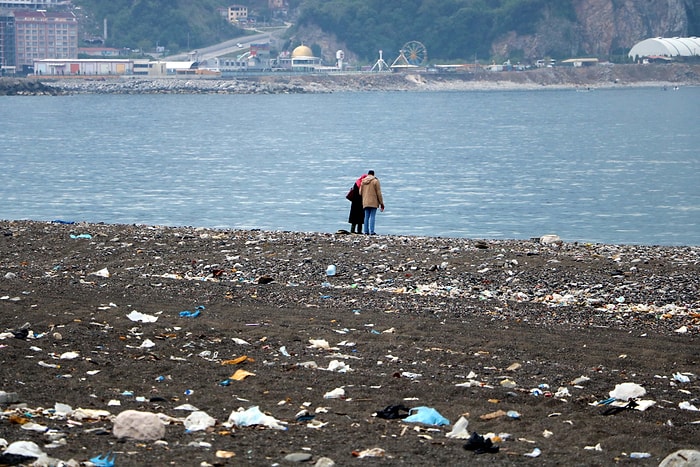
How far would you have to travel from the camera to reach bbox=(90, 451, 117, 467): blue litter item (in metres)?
7.70

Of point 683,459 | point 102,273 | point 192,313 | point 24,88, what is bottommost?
point 24,88

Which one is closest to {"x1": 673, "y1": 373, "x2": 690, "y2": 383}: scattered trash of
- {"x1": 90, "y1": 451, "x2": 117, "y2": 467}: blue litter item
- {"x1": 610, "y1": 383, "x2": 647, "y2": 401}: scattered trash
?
{"x1": 610, "y1": 383, "x2": 647, "y2": 401}: scattered trash

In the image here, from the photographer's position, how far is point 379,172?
163 ft

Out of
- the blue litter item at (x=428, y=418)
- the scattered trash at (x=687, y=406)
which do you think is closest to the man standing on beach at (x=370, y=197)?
the scattered trash at (x=687, y=406)

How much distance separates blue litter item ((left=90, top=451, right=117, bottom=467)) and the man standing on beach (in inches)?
486

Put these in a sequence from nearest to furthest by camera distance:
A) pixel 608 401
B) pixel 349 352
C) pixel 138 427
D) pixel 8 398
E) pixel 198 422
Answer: pixel 138 427 → pixel 198 422 → pixel 8 398 → pixel 608 401 → pixel 349 352

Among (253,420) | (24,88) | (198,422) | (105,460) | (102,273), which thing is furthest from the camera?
(24,88)

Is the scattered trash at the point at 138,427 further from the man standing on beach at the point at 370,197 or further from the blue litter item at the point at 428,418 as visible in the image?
the man standing on beach at the point at 370,197

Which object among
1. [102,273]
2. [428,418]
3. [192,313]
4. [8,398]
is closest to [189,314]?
[192,313]

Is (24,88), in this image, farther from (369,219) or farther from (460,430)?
(460,430)

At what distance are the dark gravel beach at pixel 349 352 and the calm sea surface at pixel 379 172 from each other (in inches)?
510

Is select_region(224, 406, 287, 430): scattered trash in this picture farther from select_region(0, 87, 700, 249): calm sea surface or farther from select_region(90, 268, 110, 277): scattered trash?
select_region(0, 87, 700, 249): calm sea surface

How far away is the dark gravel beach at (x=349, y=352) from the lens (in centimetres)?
857

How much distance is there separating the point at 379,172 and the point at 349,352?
126 feet
